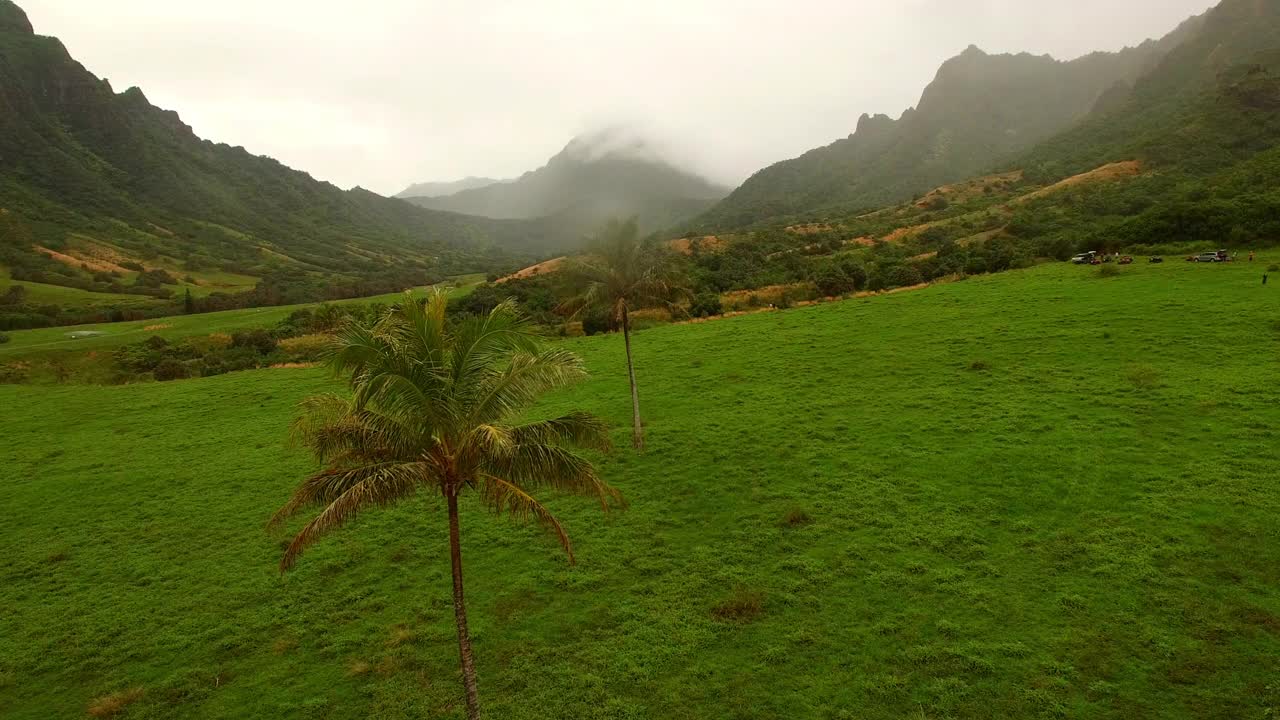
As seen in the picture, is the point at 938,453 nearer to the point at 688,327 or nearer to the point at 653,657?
the point at 653,657

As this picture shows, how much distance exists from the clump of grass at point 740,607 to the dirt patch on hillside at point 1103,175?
11395 cm

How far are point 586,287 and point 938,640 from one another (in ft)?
58.1

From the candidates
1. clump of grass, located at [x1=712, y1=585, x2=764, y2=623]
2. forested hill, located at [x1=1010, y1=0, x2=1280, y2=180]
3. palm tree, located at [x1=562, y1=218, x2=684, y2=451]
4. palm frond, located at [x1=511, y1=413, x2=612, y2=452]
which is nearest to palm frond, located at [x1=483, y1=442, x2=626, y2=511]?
palm frond, located at [x1=511, y1=413, x2=612, y2=452]

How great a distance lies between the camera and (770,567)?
1805 cm

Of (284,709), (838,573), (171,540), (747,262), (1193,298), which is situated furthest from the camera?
(747,262)

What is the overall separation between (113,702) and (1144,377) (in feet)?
133

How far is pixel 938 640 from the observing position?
1425 cm

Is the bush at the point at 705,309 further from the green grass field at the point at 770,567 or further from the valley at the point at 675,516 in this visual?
the green grass field at the point at 770,567

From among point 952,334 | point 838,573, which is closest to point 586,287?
point 838,573

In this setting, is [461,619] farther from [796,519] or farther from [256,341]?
[256,341]

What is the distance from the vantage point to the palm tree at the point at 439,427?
9.55 meters

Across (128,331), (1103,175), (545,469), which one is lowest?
(545,469)

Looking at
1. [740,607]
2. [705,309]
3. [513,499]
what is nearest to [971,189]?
[705,309]

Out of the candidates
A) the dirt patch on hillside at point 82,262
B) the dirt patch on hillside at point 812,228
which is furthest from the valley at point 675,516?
the dirt patch on hillside at point 82,262
